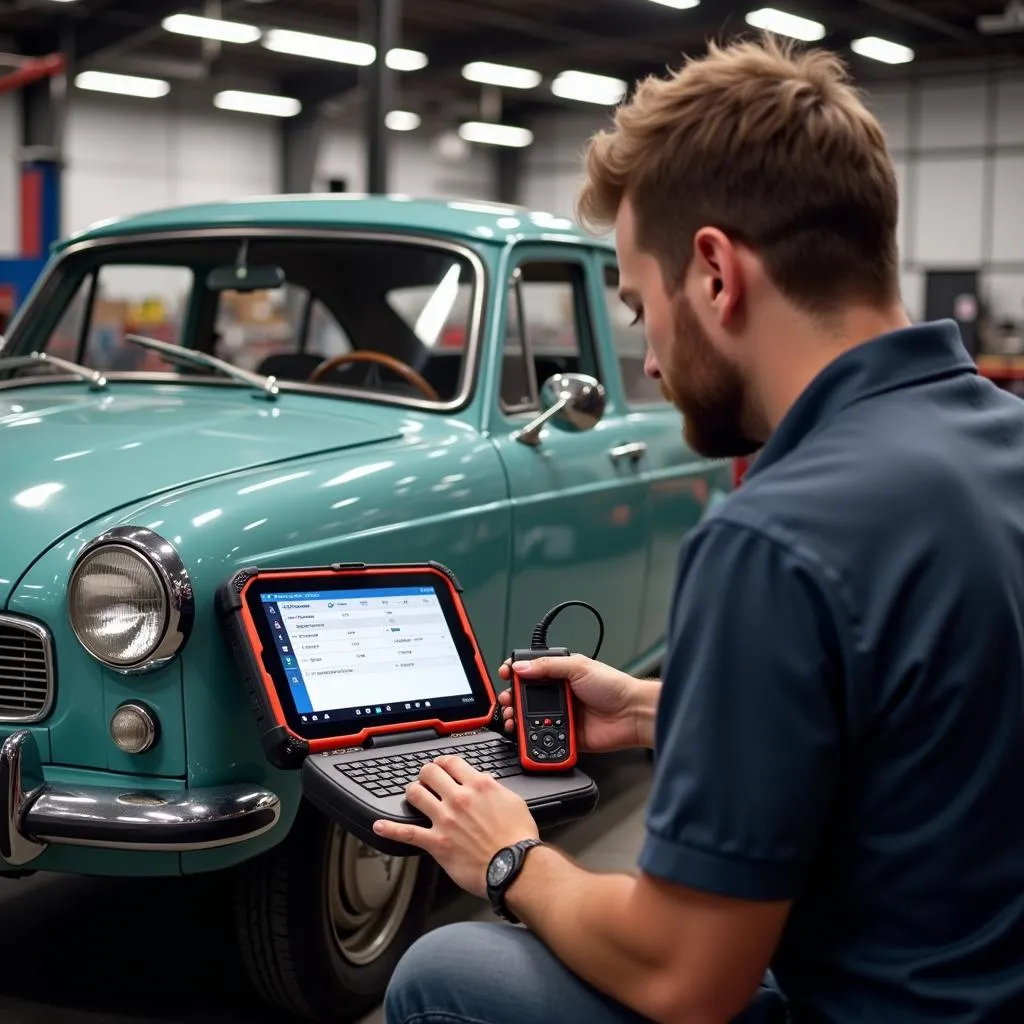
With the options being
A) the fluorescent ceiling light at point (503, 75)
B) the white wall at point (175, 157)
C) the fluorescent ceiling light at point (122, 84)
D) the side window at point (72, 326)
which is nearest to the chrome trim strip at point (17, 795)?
the side window at point (72, 326)

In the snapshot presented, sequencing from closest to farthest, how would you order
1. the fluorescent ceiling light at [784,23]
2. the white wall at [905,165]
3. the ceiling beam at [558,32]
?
1. the fluorescent ceiling light at [784,23]
2. the ceiling beam at [558,32]
3. the white wall at [905,165]

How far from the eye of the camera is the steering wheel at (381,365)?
3.76 metres

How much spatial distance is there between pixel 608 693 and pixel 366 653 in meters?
0.51

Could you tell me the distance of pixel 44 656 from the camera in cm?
259

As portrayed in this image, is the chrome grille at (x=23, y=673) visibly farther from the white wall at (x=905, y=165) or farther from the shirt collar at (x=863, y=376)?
the white wall at (x=905, y=165)

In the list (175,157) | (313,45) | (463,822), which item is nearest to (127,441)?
(463,822)

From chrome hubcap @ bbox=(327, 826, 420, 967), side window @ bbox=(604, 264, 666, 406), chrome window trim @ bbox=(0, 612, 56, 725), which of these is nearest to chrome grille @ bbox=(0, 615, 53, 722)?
chrome window trim @ bbox=(0, 612, 56, 725)

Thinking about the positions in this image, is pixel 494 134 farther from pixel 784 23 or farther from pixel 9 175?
pixel 784 23

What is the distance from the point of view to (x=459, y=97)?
24172 mm

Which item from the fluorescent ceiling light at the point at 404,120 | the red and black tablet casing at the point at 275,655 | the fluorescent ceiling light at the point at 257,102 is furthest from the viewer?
the fluorescent ceiling light at the point at 404,120

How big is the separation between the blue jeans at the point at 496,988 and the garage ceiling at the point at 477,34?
49.0ft

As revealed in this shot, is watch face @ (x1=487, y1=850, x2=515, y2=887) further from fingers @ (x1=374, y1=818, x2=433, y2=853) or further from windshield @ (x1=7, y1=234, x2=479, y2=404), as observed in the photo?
windshield @ (x1=7, y1=234, x2=479, y2=404)

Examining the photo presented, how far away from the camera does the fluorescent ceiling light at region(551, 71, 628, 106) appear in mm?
20547

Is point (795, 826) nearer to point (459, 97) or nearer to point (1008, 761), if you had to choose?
point (1008, 761)
